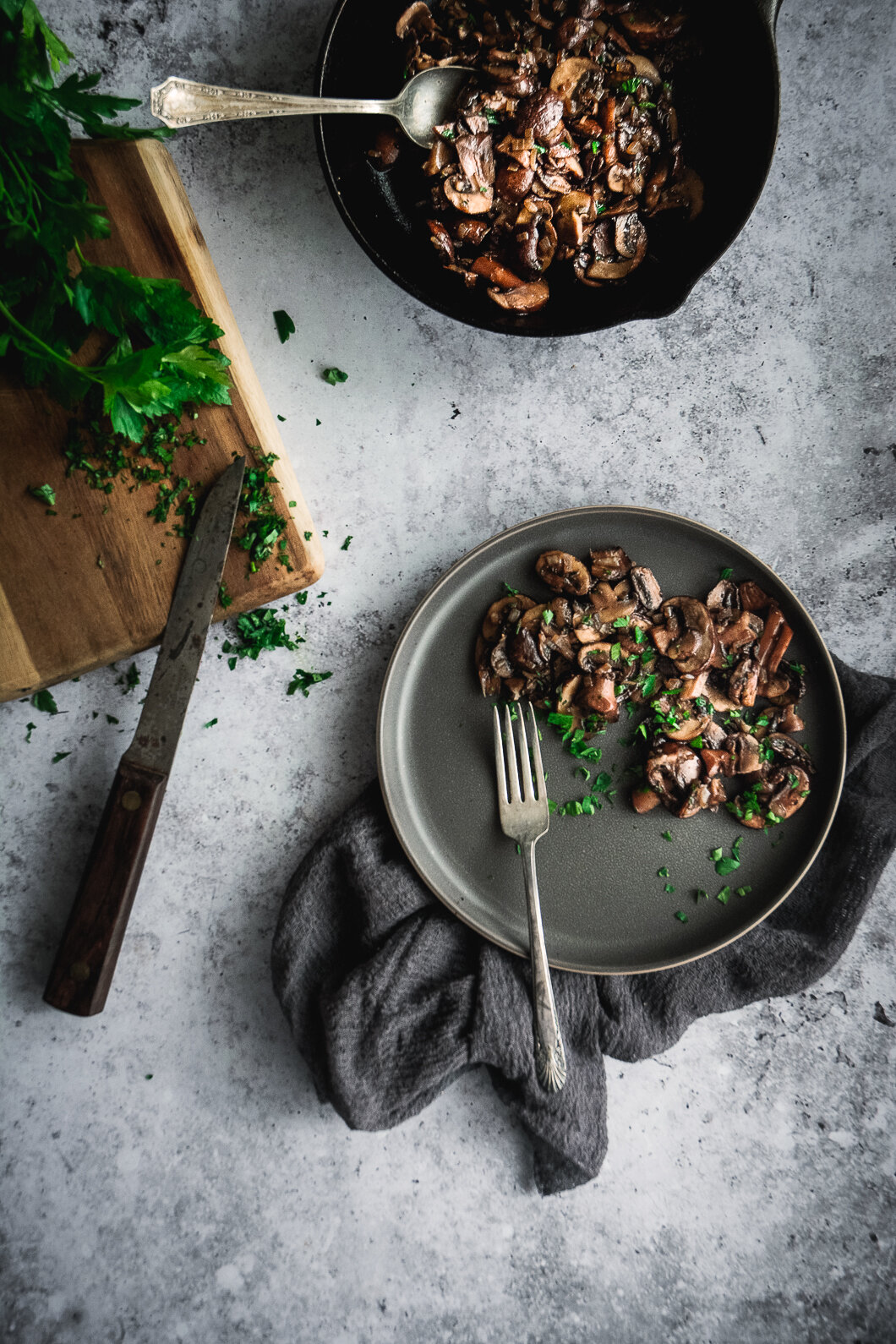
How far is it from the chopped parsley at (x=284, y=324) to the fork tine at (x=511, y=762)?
99cm

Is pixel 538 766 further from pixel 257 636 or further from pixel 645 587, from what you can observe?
pixel 257 636

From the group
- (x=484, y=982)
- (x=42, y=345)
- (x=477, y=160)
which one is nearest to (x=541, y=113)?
(x=477, y=160)

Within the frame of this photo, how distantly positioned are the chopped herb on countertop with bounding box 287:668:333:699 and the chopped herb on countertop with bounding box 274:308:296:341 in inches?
30.3

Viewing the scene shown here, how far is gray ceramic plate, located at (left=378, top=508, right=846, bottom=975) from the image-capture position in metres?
1.82

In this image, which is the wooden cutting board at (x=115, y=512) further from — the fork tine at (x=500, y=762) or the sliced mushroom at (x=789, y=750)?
the sliced mushroom at (x=789, y=750)

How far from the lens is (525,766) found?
1790mm

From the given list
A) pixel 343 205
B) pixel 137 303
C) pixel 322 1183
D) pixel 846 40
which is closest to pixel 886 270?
pixel 846 40

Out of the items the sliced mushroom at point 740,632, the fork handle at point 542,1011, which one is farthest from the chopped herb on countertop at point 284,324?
the fork handle at point 542,1011

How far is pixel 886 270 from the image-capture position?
1911 millimetres

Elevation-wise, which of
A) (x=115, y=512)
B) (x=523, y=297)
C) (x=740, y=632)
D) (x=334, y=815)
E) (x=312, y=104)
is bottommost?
(x=334, y=815)

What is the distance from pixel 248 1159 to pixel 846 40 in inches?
116

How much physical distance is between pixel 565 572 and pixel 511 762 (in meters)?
0.44

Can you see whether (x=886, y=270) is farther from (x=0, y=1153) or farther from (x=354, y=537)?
(x=0, y=1153)

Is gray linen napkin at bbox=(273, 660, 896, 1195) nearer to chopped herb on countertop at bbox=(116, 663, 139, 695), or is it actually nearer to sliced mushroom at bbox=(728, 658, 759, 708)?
sliced mushroom at bbox=(728, 658, 759, 708)
